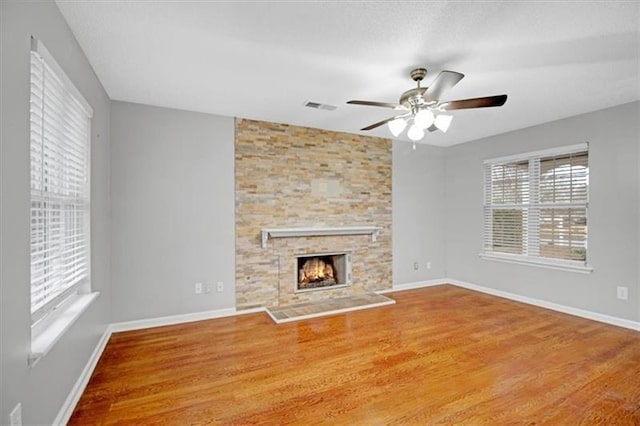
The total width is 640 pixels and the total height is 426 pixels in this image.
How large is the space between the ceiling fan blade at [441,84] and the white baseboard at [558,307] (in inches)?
136

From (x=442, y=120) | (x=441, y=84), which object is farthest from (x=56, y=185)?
(x=442, y=120)

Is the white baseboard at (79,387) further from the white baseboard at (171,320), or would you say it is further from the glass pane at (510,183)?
the glass pane at (510,183)

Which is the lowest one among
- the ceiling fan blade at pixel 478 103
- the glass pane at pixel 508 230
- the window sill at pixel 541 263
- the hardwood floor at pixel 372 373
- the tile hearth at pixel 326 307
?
the hardwood floor at pixel 372 373

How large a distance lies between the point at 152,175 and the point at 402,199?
3.74 meters

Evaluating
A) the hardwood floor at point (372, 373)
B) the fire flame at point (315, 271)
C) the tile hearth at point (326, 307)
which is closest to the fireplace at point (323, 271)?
the fire flame at point (315, 271)

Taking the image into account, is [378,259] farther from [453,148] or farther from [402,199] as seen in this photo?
[453,148]

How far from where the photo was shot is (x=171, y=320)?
3.66 metres

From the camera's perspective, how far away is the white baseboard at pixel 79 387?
190 cm

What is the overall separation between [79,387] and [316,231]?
115 inches

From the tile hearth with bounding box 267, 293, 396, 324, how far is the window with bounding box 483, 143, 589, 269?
2047 mm

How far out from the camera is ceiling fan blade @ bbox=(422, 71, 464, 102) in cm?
209

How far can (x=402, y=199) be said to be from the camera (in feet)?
17.5

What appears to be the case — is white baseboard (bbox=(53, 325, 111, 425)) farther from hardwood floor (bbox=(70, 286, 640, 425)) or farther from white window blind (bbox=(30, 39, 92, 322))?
Answer: white window blind (bbox=(30, 39, 92, 322))

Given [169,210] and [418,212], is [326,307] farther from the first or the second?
[418,212]
